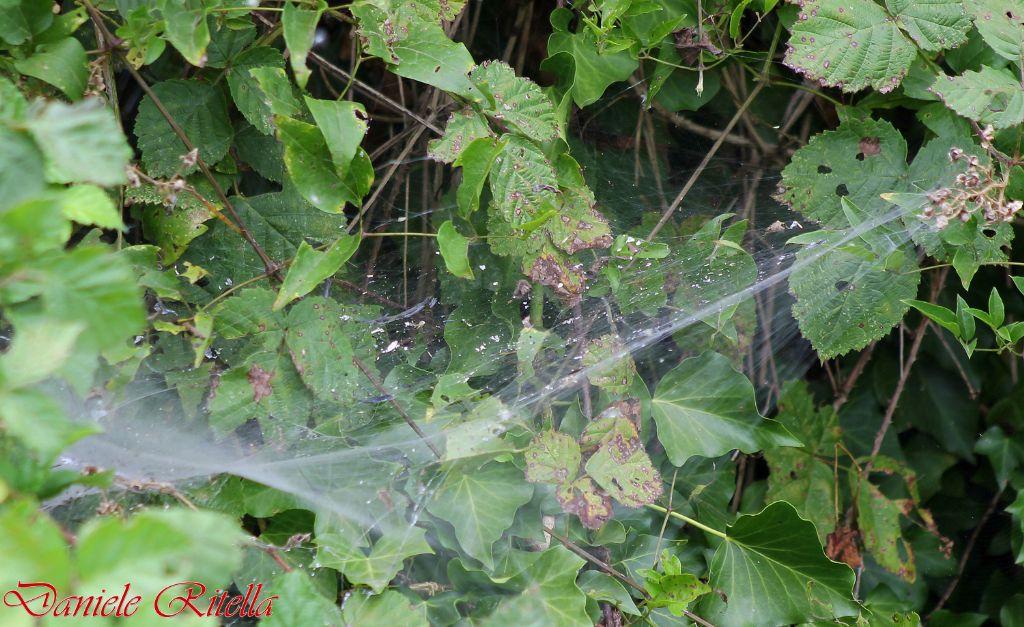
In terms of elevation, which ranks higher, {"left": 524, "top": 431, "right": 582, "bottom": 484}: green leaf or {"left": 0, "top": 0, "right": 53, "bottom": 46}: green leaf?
{"left": 0, "top": 0, "right": 53, "bottom": 46}: green leaf

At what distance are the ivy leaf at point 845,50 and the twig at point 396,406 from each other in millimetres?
857

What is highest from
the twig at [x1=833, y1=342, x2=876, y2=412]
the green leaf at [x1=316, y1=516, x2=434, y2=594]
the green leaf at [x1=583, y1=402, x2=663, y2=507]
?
the green leaf at [x1=583, y1=402, x2=663, y2=507]

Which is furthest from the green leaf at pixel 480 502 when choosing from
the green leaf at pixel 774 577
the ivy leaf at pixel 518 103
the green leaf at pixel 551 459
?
the ivy leaf at pixel 518 103

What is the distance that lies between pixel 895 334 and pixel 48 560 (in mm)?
1898

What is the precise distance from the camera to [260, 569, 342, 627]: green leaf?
2.52ft

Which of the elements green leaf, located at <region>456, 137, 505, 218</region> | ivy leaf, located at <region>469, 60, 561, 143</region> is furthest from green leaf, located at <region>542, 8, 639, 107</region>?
green leaf, located at <region>456, 137, 505, 218</region>

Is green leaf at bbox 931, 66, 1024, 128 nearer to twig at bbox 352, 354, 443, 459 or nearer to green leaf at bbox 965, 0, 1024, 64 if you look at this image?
green leaf at bbox 965, 0, 1024, 64

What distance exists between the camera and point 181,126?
1.28 meters

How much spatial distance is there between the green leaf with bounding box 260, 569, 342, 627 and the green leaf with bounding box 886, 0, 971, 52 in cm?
127

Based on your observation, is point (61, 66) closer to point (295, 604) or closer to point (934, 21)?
point (295, 604)

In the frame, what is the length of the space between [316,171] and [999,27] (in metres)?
1.16

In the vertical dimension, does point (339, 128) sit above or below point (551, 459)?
above

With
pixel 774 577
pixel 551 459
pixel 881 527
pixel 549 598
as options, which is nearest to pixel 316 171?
pixel 551 459

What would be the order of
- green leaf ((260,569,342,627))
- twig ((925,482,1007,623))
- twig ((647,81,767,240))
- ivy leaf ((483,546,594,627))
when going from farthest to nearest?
twig ((925,482,1007,623)), twig ((647,81,767,240)), ivy leaf ((483,546,594,627)), green leaf ((260,569,342,627))
